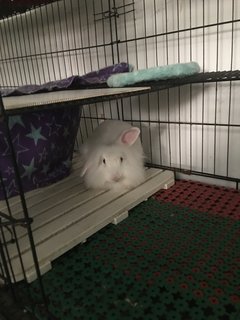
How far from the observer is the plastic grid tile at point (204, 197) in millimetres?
1393

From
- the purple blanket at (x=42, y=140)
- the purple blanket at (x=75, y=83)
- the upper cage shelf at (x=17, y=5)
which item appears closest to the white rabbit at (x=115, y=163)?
the purple blanket at (x=42, y=140)

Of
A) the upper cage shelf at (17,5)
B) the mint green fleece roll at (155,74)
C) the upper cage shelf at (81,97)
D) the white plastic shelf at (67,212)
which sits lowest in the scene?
the white plastic shelf at (67,212)

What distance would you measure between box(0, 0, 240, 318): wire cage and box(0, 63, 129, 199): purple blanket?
0.09ft

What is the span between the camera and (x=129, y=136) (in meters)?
1.56

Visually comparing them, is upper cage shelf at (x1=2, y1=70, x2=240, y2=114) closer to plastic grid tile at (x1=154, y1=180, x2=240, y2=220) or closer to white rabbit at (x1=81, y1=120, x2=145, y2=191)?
white rabbit at (x1=81, y1=120, x2=145, y2=191)

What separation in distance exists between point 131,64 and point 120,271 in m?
1.37

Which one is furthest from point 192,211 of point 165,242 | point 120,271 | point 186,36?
point 186,36

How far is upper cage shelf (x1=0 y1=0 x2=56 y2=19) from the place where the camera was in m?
2.02

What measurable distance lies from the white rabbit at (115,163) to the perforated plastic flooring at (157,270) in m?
0.21

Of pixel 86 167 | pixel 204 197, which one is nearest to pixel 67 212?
pixel 86 167

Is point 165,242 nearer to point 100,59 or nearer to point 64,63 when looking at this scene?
point 100,59

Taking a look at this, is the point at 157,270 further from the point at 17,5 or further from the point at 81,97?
the point at 17,5

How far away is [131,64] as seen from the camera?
6.31 feet

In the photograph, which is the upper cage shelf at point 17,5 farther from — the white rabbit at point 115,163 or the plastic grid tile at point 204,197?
the plastic grid tile at point 204,197
